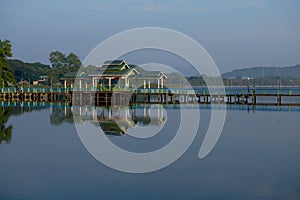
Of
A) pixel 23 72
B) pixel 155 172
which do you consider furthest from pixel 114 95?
pixel 23 72

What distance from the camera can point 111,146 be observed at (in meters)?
17.5

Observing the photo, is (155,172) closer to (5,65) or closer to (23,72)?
(5,65)

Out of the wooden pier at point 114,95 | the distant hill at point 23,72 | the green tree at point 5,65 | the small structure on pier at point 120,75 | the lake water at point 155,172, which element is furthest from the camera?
the distant hill at point 23,72

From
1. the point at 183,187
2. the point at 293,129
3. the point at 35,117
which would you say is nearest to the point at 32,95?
the point at 35,117

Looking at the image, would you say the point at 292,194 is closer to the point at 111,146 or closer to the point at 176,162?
the point at 176,162

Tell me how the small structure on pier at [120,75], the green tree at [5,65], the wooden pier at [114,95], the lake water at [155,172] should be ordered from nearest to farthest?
the lake water at [155,172], the wooden pier at [114,95], the small structure on pier at [120,75], the green tree at [5,65]

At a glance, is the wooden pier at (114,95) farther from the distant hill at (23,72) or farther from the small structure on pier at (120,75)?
the distant hill at (23,72)

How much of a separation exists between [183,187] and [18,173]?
4776 millimetres

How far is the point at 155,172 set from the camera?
43.3 ft

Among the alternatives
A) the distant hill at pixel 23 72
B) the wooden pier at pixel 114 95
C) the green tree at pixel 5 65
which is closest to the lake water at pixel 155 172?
the wooden pier at pixel 114 95

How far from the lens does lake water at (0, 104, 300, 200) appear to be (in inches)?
433

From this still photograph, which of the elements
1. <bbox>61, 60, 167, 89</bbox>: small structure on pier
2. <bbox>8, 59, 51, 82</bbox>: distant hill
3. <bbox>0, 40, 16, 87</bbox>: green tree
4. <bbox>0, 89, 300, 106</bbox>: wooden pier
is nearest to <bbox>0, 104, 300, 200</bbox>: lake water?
<bbox>0, 89, 300, 106</bbox>: wooden pier

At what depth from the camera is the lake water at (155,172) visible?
1101cm

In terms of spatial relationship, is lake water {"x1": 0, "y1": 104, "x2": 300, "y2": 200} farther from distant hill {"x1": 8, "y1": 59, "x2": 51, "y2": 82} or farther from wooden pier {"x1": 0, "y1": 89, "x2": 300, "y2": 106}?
distant hill {"x1": 8, "y1": 59, "x2": 51, "y2": 82}
